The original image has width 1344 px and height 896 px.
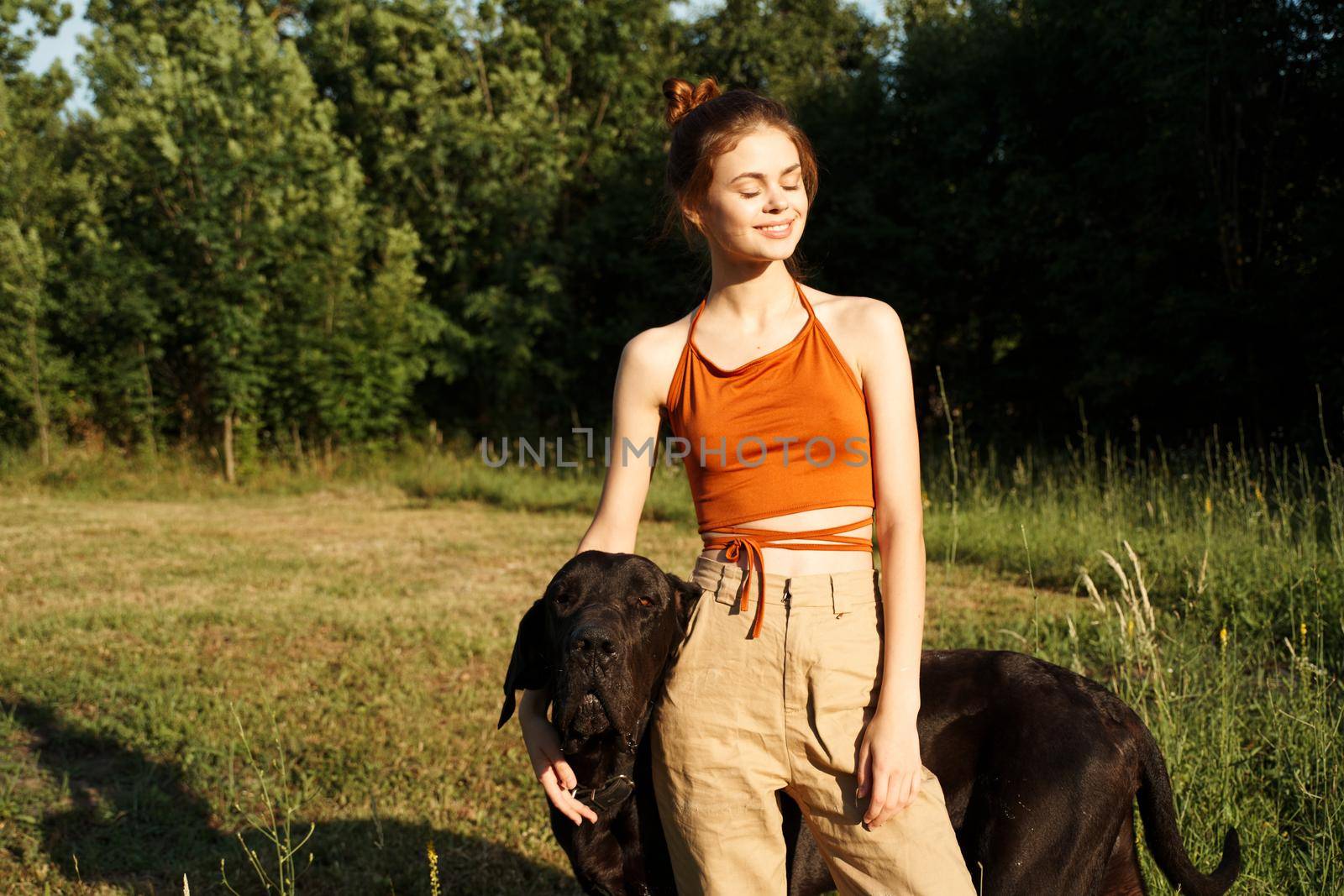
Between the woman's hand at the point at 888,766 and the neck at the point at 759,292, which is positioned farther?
the neck at the point at 759,292

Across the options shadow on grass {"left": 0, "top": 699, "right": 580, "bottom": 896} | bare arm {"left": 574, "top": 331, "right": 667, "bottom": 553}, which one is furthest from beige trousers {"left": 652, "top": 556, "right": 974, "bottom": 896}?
shadow on grass {"left": 0, "top": 699, "right": 580, "bottom": 896}

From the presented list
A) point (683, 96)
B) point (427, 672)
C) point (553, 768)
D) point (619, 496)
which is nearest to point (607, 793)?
point (553, 768)

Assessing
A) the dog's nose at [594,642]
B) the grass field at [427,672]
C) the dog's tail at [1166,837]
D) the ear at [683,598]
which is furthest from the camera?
the grass field at [427,672]

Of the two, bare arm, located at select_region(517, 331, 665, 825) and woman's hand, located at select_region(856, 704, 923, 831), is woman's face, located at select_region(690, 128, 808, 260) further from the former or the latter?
woman's hand, located at select_region(856, 704, 923, 831)

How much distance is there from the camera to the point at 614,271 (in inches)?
687

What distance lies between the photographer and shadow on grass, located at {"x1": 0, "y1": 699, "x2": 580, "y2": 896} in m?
3.56

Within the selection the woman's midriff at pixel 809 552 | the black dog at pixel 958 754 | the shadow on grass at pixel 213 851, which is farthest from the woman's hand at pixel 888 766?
the shadow on grass at pixel 213 851

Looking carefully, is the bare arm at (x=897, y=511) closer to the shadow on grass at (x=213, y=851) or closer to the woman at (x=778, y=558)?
the woman at (x=778, y=558)

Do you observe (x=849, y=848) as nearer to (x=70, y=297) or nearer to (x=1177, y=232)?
(x=1177, y=232)

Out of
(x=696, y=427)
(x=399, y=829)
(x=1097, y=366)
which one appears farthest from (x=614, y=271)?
(x=696, y=427)

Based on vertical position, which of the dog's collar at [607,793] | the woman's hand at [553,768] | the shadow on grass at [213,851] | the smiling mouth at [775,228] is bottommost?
the shadow on grass at [213,851]

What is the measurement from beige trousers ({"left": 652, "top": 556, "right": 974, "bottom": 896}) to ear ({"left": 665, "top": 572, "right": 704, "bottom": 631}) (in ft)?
0.62

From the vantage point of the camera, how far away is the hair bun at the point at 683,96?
7.29 feet

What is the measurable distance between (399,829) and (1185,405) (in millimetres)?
10370
